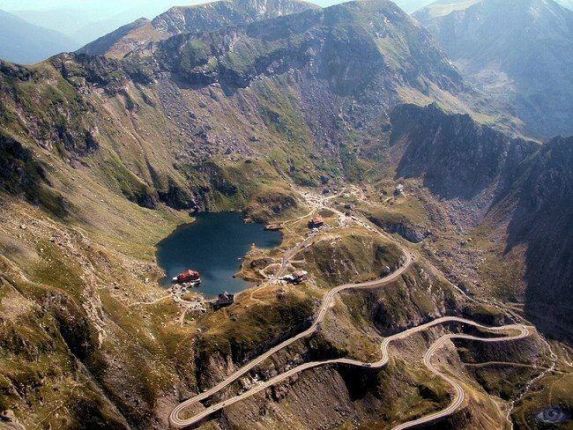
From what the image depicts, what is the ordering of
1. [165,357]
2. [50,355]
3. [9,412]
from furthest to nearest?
[165,357], [50,355], [9,412]

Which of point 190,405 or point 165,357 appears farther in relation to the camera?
point 165,357

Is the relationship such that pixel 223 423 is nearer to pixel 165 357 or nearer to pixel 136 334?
pixel 165 357

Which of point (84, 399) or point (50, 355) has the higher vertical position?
point (50, 355)

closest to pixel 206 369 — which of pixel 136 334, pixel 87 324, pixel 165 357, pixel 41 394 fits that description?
pixel 165 357

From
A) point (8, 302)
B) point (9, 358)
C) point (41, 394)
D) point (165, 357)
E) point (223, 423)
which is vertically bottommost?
point (223, 423)

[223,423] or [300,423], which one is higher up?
[223,423]

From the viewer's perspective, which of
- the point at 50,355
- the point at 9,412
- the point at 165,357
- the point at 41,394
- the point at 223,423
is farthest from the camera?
the point at 165,357

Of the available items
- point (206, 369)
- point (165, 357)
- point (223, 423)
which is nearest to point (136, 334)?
point (165, 357)

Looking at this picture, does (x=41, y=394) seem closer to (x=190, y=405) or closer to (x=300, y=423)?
(x=190, y=405)

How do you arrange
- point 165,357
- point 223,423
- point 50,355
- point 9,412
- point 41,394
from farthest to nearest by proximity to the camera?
1. point 165,357
2. point 223,423
3. point 50,355
4. point 41,394
5. point 9,412
